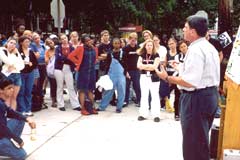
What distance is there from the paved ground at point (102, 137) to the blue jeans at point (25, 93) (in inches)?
14.4

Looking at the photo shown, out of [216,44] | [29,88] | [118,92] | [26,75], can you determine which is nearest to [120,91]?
[118,92]

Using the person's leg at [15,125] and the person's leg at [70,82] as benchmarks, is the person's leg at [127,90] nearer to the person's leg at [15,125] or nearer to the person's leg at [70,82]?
the person's leg at [70,82]

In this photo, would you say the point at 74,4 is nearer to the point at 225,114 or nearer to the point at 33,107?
the point at 33,107

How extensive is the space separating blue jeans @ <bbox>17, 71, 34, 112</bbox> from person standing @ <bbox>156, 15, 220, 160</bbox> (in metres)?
4.89

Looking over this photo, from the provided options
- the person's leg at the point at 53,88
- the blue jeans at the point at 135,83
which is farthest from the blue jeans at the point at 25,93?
the blue jeans at the point at 135,83

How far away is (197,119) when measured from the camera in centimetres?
479

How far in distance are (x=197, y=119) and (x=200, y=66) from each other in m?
0.56

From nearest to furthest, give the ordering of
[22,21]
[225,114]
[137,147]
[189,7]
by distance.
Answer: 1. [225,114]
2. [137,147]
3. [22,21]
4. [189,7]

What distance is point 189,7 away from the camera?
109 feet

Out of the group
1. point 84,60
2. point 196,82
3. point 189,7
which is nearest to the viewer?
point 196,82

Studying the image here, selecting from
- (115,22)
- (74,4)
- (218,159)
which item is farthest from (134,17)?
(218,159)

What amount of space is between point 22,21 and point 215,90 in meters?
19.4

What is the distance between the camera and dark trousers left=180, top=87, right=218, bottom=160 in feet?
15.7

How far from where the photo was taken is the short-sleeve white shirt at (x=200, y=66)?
4.68 meters
